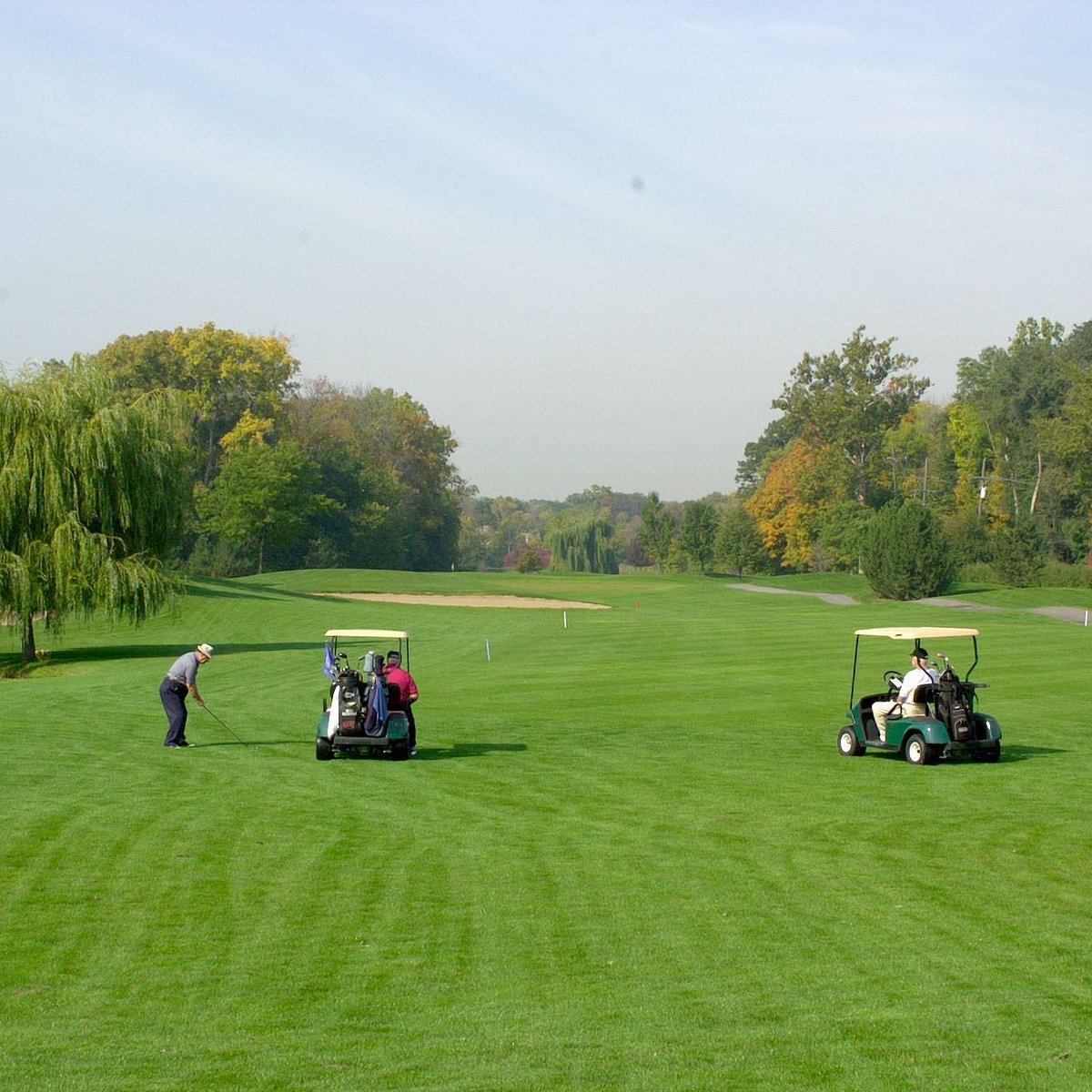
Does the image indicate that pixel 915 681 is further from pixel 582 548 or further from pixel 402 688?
pixel 582 548

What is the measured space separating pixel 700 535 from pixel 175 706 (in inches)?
3936

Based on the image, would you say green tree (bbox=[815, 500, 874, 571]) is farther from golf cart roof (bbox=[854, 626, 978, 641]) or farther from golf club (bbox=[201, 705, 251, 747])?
golf cart roof (bbox=[854, 626, 978, 641])

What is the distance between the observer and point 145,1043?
7.98m

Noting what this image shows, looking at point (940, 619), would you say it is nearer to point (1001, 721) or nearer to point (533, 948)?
point (1001, 721)

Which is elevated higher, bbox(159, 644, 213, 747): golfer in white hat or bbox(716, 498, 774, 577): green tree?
bbox(716, 498, 774, 577): green tree

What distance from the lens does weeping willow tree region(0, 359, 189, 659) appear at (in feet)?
131

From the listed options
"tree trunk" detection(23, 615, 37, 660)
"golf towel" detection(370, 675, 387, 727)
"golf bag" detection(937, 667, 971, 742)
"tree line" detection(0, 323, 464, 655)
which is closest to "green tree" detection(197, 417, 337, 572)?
"tree line" detection(0, 323, 464, 655)

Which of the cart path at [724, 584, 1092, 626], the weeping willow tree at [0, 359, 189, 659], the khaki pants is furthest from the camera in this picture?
the cart path at [724, 584, 1092, 626]

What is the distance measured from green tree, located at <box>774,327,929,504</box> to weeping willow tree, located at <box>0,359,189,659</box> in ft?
254

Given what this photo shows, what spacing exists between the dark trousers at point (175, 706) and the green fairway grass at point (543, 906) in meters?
0.47

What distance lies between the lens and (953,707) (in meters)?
20.4

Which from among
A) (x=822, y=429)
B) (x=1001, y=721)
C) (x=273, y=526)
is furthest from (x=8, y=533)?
(x=822, y=429)

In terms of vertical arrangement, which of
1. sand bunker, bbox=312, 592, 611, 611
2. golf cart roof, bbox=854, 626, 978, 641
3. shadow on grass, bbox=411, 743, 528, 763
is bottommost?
sand bunker, bbox=312, 592, 611, 611

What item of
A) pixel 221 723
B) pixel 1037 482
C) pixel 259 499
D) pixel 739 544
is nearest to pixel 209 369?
pixel 259 499
